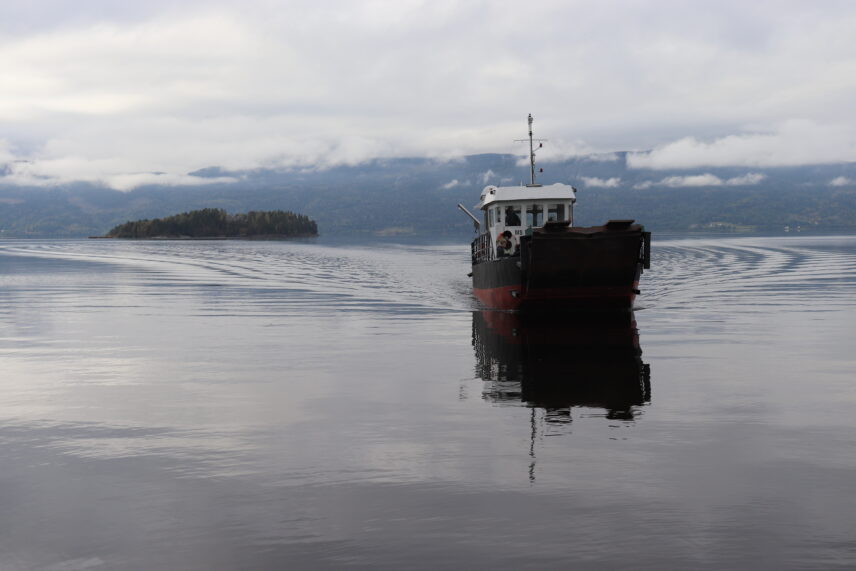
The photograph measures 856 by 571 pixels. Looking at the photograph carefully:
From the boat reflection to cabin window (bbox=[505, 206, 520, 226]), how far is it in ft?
26.8

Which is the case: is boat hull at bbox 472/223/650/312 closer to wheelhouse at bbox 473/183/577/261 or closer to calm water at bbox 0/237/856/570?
wheelhouse at bbox 473/183/577/261

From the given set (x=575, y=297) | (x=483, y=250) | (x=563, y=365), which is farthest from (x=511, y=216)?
(x=563, y=365)

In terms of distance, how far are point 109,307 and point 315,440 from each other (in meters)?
26.9

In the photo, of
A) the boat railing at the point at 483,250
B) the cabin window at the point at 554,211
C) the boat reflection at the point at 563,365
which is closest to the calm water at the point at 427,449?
the boat reflection at the point at 563,365

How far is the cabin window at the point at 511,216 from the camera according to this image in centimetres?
3941

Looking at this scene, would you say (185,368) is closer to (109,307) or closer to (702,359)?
(702,359)

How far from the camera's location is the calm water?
8164 millimetres

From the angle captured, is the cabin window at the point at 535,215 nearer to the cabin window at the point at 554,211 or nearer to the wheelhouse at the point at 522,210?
the wheelhouse at the point at 522,210

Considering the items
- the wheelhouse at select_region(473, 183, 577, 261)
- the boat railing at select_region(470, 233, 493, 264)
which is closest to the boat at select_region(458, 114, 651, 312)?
the wheelhouse at select_region(473, 183, 577, 261)

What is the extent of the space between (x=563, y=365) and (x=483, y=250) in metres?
23.7

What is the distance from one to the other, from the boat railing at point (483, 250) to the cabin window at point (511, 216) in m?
1.61

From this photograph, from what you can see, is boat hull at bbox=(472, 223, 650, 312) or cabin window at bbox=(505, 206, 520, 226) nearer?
boat hull at bbox=(472, 223, 650, 312)

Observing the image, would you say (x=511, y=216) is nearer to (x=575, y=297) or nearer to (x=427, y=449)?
(x=575, y=297)

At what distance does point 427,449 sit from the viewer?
1173cm
